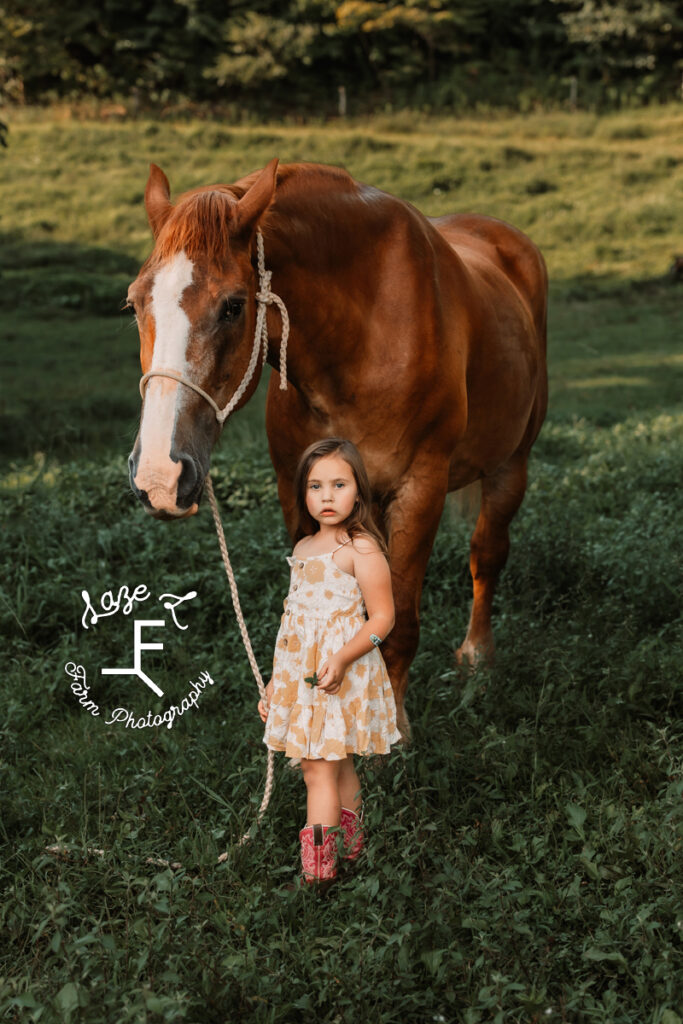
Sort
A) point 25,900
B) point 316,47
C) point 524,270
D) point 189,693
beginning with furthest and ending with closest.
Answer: point 316,47
point 524,270
point 189,693
point 25,900

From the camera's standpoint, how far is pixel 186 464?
7.86 ft

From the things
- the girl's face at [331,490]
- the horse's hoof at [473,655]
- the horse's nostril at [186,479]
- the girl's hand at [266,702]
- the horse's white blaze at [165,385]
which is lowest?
the horse's hoof at [473,655]

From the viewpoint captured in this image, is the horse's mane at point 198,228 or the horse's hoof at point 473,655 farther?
the horse's hoof at point 473,655

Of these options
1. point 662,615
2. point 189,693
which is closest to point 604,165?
point 662,615

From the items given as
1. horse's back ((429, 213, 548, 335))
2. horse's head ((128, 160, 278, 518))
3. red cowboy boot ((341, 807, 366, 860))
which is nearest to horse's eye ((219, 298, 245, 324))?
horse's head ((128, 160, 278, 518))

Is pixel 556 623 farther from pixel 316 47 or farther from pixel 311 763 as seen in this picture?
pixel 316 47

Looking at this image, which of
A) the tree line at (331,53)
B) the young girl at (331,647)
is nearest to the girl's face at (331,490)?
the young girl at (331,647)

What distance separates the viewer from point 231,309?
257 centimetres

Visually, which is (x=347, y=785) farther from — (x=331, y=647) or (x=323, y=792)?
(x=331, y=647)

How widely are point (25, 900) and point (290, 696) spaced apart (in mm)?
917

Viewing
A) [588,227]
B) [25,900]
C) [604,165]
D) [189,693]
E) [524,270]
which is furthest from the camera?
[604,165]

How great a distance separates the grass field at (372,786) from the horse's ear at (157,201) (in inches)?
65.4

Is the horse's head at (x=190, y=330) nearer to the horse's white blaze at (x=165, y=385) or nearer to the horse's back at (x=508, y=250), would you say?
the horse's white blaze at (x=165, y=385)

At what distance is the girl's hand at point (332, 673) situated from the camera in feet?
8.66
